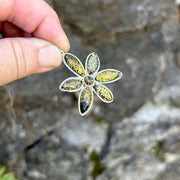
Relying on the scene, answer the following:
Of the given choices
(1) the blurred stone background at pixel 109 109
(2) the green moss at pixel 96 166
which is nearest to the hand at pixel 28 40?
(1) the blurred stone background at pixel 109 109

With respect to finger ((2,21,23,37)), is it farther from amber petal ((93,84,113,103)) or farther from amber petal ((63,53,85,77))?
amber petal ((93,84,113,103))

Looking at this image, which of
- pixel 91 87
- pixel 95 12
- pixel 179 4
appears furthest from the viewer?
pixel 179 4

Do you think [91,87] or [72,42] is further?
[72,42]

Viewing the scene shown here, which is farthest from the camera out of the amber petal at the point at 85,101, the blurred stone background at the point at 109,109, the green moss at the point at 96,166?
the green moss at the point at 96,166

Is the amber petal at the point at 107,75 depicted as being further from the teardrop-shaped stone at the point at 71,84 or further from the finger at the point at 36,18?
the finger at the point at 36,18

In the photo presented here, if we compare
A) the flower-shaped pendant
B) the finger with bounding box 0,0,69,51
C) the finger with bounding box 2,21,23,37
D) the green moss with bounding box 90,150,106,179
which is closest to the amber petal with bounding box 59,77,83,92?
the flower-shaped pendant

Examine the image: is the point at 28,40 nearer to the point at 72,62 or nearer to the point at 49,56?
the point at 49,56

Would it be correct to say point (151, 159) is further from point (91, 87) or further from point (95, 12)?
point (95, 12)

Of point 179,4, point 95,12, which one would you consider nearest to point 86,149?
point 95,12
